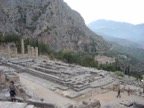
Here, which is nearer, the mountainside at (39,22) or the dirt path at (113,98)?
the dirt path at (113,98)

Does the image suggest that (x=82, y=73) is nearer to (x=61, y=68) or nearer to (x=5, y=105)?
(x=61, y=68)

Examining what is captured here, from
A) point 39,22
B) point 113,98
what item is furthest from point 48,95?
point 39,22

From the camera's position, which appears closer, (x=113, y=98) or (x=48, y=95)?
(x=48, y=95)

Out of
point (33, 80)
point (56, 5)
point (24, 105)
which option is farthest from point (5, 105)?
point (56, 5)

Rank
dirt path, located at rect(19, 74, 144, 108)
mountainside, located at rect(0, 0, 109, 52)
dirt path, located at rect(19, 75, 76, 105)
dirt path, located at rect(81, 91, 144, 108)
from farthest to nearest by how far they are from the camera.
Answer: mountainside, located at rect(0, 0, 109, 52), dirt path, located at rect(81, 91, 144, 108), dirt path, located at rect(19, 74, 144, 108), dirt path, located at rect(19, 75, 76, 105)

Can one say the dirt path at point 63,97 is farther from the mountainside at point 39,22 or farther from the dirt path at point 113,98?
the mountainside at point 39,22

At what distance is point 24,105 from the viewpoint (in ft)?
22.0

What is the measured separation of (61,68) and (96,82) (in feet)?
23.9

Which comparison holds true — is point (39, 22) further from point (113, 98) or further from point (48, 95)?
point (113, 98)

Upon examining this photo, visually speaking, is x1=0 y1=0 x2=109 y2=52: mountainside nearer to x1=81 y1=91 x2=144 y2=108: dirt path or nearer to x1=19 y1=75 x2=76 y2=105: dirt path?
x1=19 y1=75 x2=76 y2=105: dirt path

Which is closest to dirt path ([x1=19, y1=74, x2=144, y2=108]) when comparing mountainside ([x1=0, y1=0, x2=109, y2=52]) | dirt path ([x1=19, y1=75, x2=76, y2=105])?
dirt path ([x1=19, y1=75, x2=76, y2=105])

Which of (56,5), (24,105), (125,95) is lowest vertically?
(125,95)

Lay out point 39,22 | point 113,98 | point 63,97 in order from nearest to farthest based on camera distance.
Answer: point 63,97 < point 113,98 < point 39,22

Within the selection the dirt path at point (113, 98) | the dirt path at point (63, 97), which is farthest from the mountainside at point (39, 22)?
the dirt path at point (113, 98)
